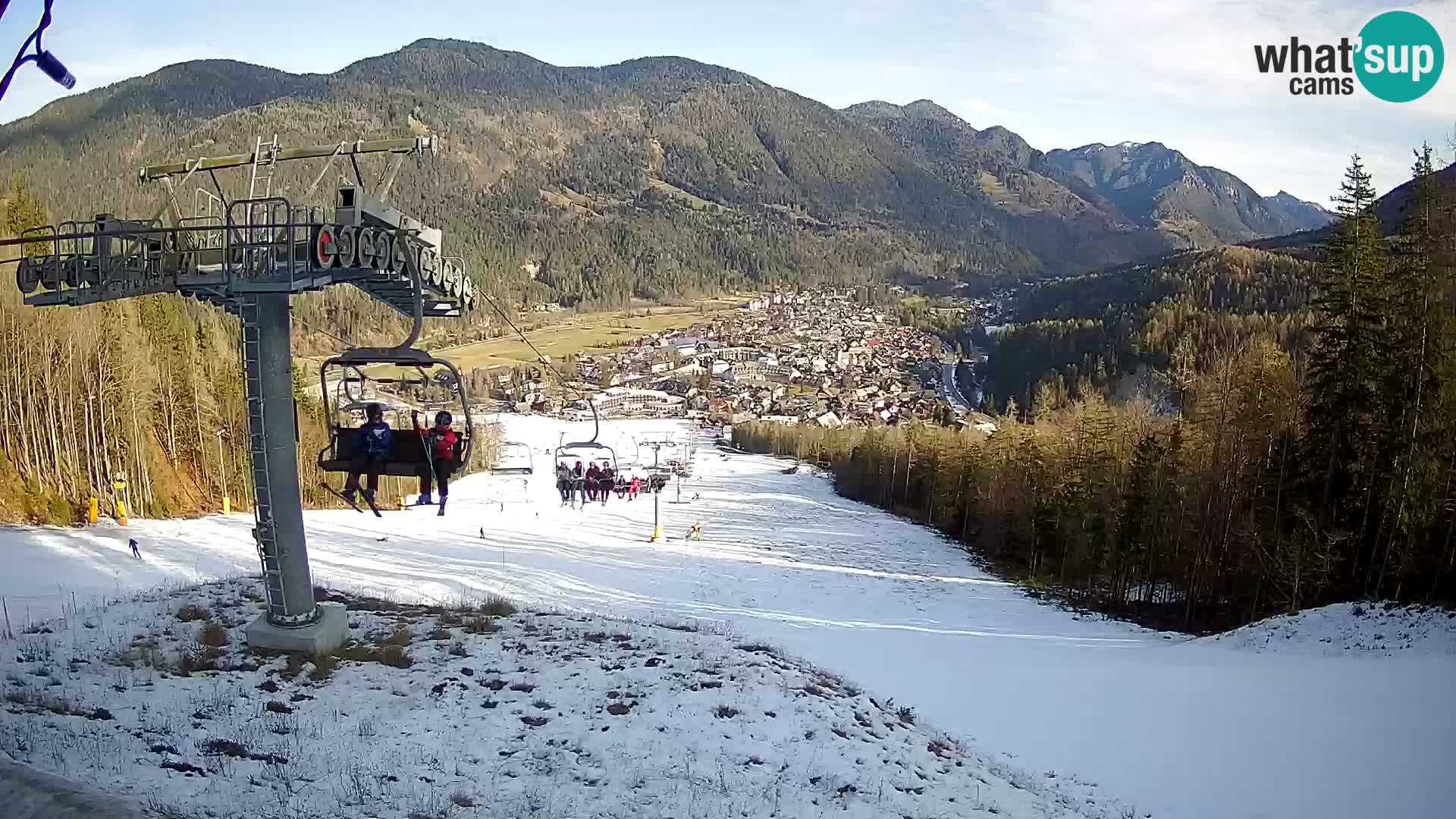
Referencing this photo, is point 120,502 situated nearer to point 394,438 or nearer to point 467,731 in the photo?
point 394,438

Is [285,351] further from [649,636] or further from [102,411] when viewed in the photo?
[102,411]

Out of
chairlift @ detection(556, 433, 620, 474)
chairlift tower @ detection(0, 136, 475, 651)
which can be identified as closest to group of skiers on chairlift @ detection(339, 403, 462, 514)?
chairlift tower @ detection(0, 136, 475, 651)

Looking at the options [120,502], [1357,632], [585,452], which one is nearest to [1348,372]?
[1357,632]

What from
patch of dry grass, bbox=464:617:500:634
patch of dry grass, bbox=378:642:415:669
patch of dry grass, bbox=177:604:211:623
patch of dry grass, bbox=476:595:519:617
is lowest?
patch of dry grass, bbox=476:595:519:617

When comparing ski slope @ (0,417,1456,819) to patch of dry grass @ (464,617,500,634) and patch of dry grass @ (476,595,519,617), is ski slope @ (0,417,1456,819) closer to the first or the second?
patch of dry grass @ (476,595,519,617)

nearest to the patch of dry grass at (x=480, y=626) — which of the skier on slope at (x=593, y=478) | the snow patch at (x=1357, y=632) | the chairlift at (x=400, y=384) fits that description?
the chairlift at (x=400, y=384)

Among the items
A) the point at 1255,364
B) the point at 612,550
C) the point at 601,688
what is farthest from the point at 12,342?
the point at 1255,364

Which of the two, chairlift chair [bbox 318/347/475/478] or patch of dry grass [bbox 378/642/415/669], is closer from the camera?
chairlift chair [bbox 318/347/475/478]
